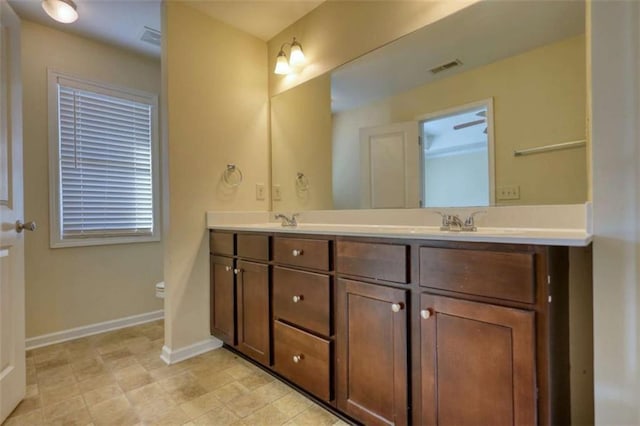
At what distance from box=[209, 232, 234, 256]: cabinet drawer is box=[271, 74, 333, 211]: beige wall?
0.55 meters

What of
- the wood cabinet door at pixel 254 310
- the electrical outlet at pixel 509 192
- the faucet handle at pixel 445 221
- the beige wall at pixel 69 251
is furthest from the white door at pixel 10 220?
the electrical outlet at pixel 509 192

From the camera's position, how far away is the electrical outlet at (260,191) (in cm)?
254

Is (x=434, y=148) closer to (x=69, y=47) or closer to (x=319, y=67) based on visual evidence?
(x=319, y=67)

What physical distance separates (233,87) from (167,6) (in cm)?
62

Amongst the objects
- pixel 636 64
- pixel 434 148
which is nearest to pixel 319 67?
pixel 434 148

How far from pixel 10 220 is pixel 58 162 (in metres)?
1.08

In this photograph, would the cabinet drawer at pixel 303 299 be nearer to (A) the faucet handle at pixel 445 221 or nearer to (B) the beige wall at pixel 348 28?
(A) the faucet handle at pixel 445 221

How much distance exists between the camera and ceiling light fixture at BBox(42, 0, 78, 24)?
179 cm

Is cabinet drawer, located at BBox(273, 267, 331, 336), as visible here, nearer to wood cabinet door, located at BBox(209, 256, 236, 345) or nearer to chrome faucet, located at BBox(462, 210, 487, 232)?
wood cabinet door, located at BBox(209, 256, 236, 345)

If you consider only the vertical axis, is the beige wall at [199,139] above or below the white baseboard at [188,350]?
above

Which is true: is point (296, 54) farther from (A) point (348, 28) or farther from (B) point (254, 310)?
(B) point (254, 310)

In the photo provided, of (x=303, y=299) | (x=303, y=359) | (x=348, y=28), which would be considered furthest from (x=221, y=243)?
(x=348, y=28)

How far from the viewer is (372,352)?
50.0 inches

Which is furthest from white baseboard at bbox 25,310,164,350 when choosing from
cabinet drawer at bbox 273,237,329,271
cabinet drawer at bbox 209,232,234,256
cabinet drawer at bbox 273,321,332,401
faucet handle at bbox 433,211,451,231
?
faucet handle at bbox 433,211,451,231
